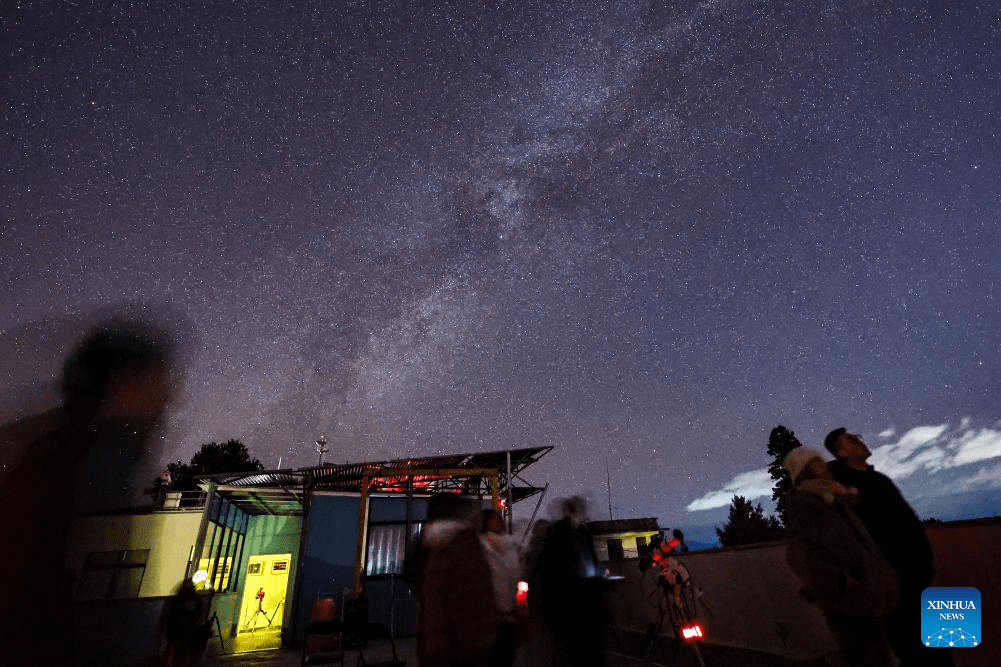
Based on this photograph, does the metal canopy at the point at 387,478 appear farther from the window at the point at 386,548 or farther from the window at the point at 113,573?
the window at the point at 113,573

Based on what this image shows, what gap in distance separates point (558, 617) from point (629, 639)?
21.3 ft

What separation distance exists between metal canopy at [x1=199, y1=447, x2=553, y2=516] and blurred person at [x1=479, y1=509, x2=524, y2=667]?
9016 mm

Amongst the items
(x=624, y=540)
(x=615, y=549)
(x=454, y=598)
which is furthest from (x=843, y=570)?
(x=624, y=540)

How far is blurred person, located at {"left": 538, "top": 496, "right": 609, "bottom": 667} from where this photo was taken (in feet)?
12.8

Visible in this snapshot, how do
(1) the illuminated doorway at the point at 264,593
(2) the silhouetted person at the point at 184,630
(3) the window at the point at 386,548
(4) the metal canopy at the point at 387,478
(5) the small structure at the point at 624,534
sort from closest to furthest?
1. (2) the silhouetted person at the point at 184,630
2. (4) the metal canopy at the point at 387,478
3. (3) the window at the point at 386,548
4. (1) the illuminated doorway at the point at 264,593
5. (5) the small structure at the point at 624,534

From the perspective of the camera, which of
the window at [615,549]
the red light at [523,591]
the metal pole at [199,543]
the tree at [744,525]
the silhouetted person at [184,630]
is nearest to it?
the red light at [523,591]

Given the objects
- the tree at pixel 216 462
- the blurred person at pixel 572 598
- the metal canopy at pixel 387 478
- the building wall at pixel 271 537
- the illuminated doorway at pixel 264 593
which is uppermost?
the tree at pixel 216 462

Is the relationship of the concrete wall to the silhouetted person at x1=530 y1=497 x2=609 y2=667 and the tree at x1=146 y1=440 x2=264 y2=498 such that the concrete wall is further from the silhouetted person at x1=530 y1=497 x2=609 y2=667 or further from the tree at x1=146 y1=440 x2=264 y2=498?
the tree at x1=146 y1=440 x2=264 y2=498

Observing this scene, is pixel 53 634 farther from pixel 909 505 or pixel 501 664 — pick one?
pixel 909 505

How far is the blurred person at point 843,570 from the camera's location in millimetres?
2330

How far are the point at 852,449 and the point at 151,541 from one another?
61.1 ft

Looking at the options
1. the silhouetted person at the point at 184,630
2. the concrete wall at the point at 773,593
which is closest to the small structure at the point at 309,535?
the concrete wall at the point at 773,593

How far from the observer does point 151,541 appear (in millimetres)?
14617

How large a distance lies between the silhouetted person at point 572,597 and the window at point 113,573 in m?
15.6
